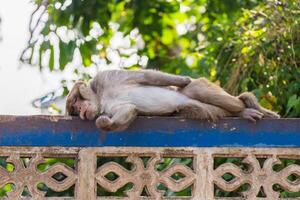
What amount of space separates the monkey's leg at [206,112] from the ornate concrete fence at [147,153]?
1.8 inches

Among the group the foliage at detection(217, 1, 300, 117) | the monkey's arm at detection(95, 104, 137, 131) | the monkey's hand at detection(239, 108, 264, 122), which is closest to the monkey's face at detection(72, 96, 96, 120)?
the monkey's arm at detection(95, 104, 137, 131)

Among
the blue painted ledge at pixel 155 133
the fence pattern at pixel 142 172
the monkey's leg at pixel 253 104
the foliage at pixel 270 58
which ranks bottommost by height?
the fence pattern at pixel 142 172

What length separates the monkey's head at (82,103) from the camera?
15.9ft

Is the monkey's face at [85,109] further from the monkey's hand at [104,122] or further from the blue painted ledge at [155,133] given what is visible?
the monkey's hand at [104,122]

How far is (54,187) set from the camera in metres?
4.71

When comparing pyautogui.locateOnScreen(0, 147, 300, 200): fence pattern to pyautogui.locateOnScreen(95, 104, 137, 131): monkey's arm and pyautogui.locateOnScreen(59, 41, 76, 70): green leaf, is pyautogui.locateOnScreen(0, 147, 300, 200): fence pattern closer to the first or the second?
pyautogui.locateOnScreen(95, 104, 137, 131): monkey's arm

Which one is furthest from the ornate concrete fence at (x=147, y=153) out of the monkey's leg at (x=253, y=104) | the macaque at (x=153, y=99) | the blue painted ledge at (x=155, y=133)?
the monkey's leg at (x=253, y=104)

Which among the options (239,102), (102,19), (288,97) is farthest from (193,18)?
(239,102)

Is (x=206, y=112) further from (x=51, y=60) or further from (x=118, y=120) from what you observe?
(x=51, y=60)

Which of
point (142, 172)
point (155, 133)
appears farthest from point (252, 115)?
point (142, 172)

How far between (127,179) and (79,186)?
25 centimetres

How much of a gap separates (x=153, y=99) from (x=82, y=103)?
412 mm

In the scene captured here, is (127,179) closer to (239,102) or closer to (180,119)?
(180,119)

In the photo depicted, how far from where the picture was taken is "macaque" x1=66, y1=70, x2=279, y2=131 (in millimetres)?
4914
